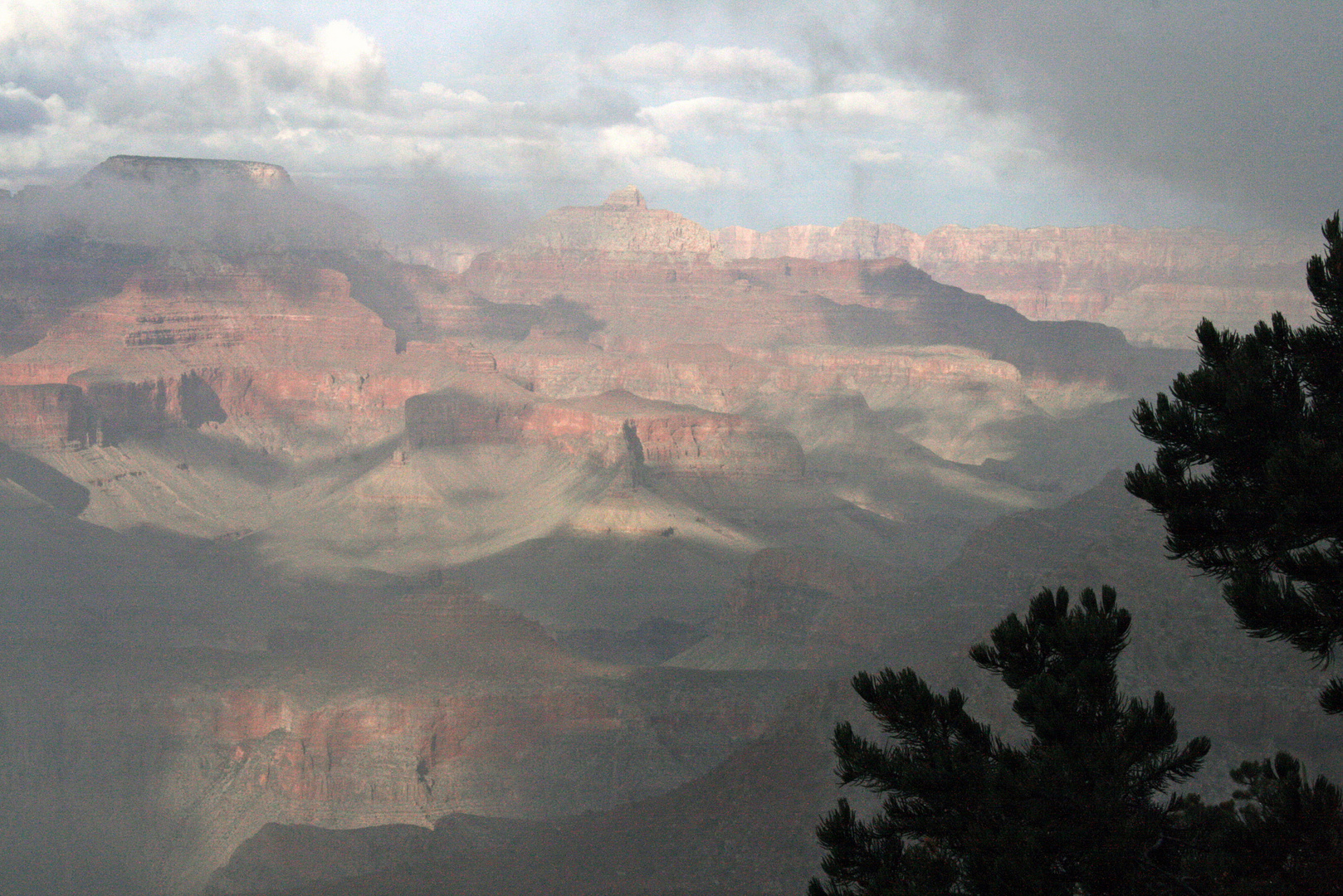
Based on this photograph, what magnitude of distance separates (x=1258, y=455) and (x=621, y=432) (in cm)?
10003

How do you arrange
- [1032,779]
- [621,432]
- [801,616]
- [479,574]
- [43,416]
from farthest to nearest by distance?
[43,416] < [621,432] < [479,574] < [801,616] < [1032,779]

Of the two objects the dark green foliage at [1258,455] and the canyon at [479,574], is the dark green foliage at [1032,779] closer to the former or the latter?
the dark green foliage at [1258,455]

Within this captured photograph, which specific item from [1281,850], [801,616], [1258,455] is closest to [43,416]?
[801,616]

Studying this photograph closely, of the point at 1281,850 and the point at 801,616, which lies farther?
the point at 801,616

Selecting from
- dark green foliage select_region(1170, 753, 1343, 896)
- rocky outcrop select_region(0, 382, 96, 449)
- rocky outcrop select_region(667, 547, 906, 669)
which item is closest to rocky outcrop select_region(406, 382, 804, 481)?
rocky outcrop select_region(0, 382, 96, 449)

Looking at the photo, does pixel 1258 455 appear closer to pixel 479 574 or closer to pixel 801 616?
pixel 801 616

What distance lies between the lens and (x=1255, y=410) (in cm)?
1315

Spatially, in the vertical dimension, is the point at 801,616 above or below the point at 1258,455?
below

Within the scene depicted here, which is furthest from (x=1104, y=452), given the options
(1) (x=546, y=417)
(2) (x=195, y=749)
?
(2) (x=195, y=749)

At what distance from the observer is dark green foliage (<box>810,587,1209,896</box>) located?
13648mm

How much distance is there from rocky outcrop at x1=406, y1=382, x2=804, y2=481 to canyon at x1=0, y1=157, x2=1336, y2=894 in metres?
0.39

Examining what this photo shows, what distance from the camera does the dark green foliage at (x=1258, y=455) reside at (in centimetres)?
1235

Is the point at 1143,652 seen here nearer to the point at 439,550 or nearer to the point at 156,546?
the point at 439,550

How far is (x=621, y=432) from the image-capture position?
11288cm
